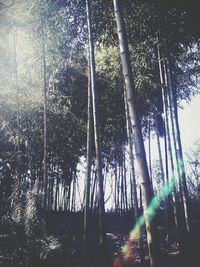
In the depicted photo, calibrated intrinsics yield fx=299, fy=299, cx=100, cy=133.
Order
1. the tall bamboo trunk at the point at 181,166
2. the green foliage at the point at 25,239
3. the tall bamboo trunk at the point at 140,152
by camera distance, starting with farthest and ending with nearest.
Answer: the tall bamboo trunk at the point at 181,166 < the green foliage at the point at 25,239 < the tall bamboo trunk at the point at 140,152

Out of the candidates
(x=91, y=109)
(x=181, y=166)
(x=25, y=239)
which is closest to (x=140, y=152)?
(x=25, y=239)

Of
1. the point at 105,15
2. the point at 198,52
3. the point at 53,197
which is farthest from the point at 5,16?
the point at 53,197

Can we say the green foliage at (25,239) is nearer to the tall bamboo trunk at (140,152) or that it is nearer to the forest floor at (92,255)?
the forest floor at (92,255)

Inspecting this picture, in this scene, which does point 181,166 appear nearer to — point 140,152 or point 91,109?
point 91,109


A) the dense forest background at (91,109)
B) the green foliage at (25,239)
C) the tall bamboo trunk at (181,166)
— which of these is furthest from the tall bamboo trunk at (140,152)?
the tall bamboo trunk at (181,166)

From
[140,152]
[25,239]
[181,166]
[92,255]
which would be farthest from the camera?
[92,255]

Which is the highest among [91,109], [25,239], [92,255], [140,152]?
[91,109]

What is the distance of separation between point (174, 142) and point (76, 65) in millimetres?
5698

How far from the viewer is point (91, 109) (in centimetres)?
775

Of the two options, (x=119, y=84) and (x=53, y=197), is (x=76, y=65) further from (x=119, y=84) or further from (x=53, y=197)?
(x=53, y=197)

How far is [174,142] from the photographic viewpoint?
6.35 m

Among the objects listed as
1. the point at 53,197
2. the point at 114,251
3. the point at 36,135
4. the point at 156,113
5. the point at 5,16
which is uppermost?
the point at 5,16

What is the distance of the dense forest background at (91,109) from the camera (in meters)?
4.94

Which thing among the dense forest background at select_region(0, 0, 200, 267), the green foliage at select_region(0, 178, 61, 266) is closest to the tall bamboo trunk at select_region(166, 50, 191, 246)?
the dense forest background at select_region(0, 0, 200, 267)
